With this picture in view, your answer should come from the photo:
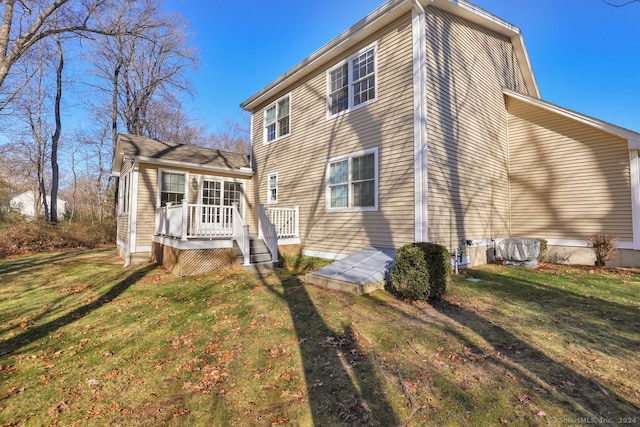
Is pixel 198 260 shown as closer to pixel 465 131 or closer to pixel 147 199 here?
pixel 147 199

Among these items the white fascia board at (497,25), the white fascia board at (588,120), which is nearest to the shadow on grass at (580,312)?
the white fascia board at (588,120)

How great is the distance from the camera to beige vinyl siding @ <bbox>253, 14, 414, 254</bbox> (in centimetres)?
757

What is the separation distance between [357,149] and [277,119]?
483 cm

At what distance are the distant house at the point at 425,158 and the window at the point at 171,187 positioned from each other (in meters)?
0.04

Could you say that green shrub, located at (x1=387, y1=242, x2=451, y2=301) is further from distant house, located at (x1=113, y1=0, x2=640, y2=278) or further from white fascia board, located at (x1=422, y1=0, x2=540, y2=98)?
white fascia board, located at (x1=422, y1=0, x2=540, y2=98)

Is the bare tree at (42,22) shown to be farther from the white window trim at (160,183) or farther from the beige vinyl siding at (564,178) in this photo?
the beige vinyl siding at (564,178)

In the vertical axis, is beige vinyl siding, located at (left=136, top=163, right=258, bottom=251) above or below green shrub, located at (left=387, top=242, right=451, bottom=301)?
above

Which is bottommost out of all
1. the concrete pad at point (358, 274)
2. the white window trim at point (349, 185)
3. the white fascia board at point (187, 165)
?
the concrete pad at point (358, 274)

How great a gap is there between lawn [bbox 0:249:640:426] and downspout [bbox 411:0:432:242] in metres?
1.68

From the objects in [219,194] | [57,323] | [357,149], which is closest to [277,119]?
[219,194]

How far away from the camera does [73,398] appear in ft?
9.90

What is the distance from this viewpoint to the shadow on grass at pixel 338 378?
2551mm

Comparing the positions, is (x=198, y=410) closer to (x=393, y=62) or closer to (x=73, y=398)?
(x=73, y=398)

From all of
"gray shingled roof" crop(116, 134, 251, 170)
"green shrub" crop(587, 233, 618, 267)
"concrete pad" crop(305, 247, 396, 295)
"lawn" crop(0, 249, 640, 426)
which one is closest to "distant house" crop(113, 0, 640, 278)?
"gray shingled roof" crop(116, 134, 251, 170)
